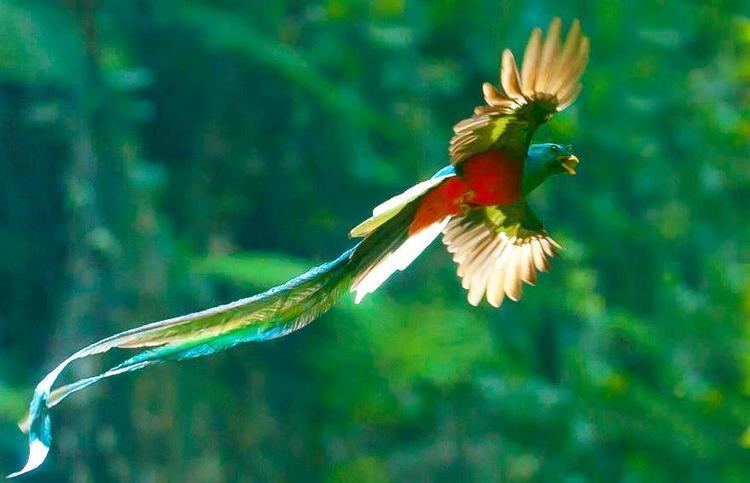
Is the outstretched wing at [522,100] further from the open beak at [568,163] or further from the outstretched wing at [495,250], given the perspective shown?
the outstretched wing at [495,250]

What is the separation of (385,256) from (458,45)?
622cm

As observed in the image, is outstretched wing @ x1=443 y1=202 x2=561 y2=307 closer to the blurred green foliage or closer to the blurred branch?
the blurred green foliage

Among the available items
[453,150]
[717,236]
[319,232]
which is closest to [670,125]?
[717,236]

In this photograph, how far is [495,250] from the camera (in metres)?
1.56

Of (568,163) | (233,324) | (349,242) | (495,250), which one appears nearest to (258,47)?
(349,242)

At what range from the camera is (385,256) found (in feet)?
4.26

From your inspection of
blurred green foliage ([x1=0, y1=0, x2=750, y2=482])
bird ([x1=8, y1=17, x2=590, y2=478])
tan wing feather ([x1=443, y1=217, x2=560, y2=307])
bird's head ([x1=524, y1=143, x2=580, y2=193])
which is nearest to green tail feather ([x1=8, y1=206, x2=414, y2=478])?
bird ([x1=8, y1=17, x2=590, y2=478])

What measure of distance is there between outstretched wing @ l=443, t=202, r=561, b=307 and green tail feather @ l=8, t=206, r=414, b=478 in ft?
0.75

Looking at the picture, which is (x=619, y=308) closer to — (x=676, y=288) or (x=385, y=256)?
(x=676, y=288)

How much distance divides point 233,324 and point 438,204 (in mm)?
236

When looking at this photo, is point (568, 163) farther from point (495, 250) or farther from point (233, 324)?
point (233, 324)

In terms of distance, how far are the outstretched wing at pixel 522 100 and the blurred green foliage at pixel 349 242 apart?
4237 millimetres

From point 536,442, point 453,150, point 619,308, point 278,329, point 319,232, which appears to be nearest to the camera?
point 278,329

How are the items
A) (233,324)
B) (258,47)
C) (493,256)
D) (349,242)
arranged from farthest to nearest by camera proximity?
(349,242), (258,47), (493,256), (233,324)
